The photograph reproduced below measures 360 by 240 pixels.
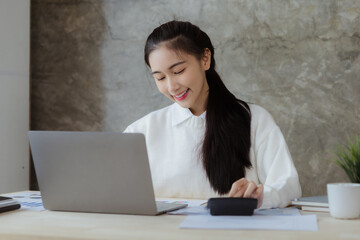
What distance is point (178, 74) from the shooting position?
2088 millimetres

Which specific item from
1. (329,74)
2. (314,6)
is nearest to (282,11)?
(314,6)

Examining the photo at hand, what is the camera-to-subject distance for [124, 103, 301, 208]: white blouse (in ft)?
6.76

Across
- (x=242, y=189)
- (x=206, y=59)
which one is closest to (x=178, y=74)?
(x=206, y=59)

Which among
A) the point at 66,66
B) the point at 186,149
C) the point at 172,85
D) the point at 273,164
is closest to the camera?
the point at 273,164

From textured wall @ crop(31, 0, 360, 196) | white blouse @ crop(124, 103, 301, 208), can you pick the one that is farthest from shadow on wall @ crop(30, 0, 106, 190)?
white blouse @ crop(124, 103, 301, 208)

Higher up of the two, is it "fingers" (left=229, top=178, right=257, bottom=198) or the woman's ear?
the woman's ear

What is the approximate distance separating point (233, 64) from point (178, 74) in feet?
4.15

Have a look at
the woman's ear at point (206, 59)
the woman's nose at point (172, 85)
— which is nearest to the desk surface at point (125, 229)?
the woman's nose at point (172, 85)

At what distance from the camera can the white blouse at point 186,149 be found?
206 centimetres

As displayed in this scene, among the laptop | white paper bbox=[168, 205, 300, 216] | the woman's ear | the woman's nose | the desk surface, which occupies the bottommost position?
white paper bbox=[168, 205, 300, 216]

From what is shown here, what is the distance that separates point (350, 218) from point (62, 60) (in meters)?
2.74

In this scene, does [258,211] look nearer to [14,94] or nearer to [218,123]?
[218,123]

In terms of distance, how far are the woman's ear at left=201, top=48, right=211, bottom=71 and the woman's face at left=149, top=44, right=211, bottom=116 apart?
0.07 ft

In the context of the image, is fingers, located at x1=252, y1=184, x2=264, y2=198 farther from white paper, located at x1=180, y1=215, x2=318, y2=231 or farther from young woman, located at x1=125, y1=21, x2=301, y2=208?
young woman, located at x1=125, y1=21, x2=301, y2=208
